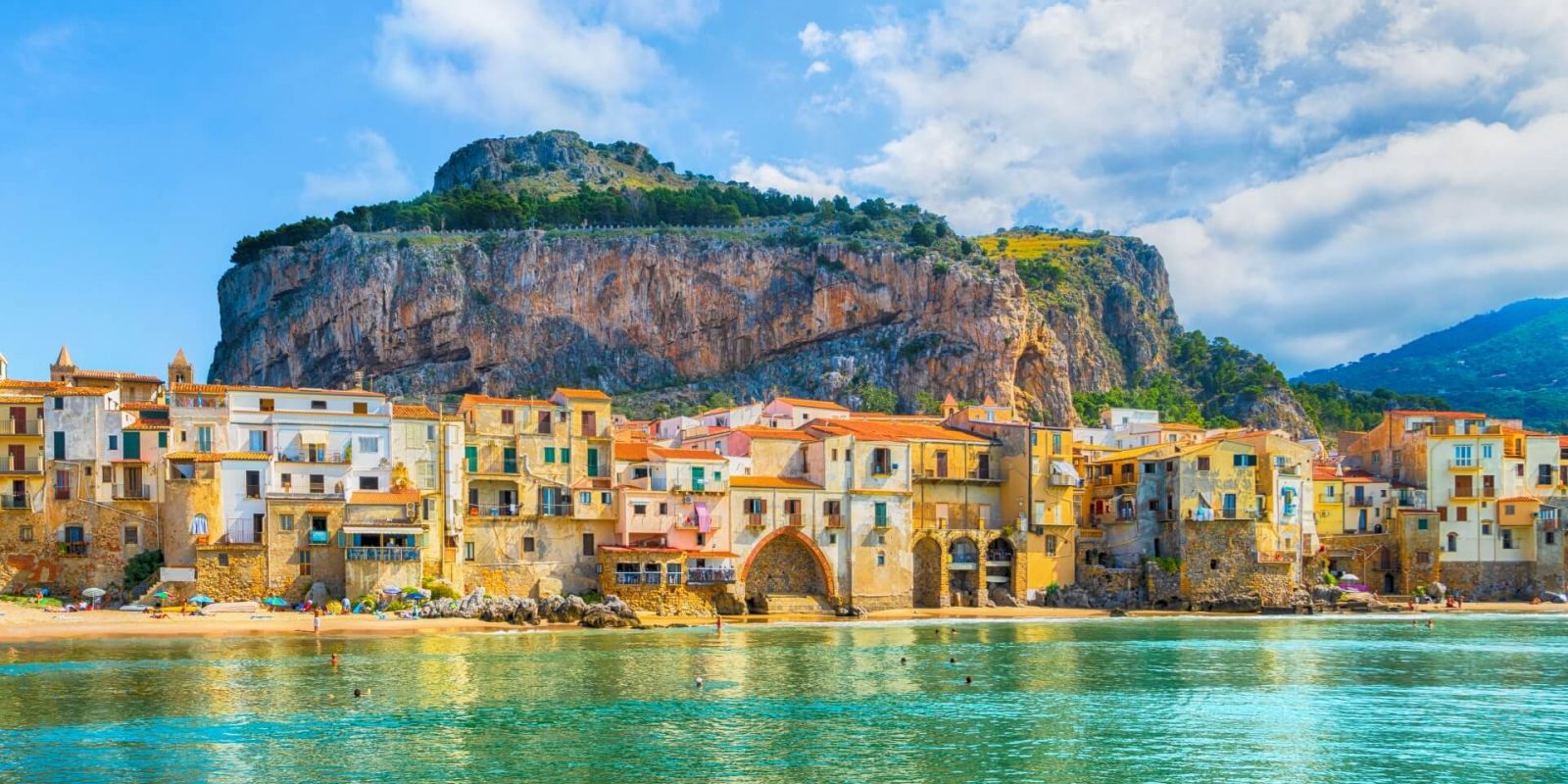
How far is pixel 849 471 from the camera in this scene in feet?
251

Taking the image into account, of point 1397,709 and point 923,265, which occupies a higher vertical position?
point 923,265

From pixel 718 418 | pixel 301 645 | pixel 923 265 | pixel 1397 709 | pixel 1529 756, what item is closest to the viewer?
pixel 1529 756

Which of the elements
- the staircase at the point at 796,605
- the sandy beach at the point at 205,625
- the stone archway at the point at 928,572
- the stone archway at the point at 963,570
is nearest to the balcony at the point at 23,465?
the sandy beach at the point at 205,625

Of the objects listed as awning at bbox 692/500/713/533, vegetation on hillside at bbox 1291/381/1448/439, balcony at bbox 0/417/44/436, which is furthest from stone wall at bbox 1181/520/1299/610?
vegetation on hillside at bbox 1291/381/1448/439

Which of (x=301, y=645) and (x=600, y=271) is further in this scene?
(x=600, y=271)

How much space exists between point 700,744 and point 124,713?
51.1 feet

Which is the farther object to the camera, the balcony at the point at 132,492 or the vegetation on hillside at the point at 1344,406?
the vegetation on hillside at the point at 1344,406

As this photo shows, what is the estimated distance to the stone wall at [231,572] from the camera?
63.2 meters

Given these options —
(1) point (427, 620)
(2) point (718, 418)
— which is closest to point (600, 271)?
(2) point (718, 418)

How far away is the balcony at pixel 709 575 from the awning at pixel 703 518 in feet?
6.31

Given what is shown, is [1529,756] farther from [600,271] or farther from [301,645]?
[600,271]

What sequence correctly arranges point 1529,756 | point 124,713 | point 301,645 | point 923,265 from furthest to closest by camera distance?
1. point 923,265
2. point 301,645
3. point 124,713
4. point 1529,756

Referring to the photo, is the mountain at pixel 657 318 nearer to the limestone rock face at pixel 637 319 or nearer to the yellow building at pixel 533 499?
the limestone rock face at pixel 637 319

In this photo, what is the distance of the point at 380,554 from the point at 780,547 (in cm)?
2034
